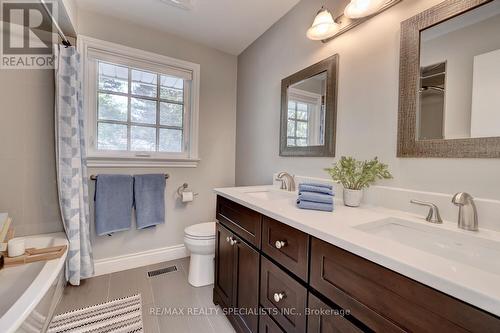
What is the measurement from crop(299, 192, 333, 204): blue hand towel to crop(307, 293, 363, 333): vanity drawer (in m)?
0.41

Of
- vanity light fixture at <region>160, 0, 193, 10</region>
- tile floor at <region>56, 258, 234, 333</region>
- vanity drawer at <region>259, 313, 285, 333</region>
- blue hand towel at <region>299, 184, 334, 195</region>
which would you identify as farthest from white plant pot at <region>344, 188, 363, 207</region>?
vanity light fixture at <region>160, 0, 193, 10</region>

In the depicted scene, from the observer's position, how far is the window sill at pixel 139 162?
1906mm

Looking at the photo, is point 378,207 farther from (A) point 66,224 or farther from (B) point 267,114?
(A) point 66,224

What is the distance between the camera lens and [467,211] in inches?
31.4

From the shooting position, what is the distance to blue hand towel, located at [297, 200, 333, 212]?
1.01 meters

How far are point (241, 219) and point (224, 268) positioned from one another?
1.50ft

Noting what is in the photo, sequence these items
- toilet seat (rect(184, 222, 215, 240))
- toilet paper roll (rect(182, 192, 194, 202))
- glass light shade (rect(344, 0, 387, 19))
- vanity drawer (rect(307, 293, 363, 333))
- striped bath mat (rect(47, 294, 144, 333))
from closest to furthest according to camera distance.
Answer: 1. vanity drawer (rect(307, 293, 363, 333))
2. glass light shade (rect(344, 0, 387, 19))
3. striped bath mat (rect(47, 294, 144, 333))
4. toilet seat (rect(184, 222, 215, 240))
5. toilet paper roll (rect(182, 192, 194, 202))

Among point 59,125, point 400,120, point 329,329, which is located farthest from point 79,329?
point 400,120

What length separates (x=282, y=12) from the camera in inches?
70.8

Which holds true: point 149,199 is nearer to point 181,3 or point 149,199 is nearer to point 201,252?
point 201,252

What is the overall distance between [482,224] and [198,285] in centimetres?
186

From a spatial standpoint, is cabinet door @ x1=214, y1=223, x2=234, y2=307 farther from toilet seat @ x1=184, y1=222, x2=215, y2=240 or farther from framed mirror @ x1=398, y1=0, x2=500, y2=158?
framed mirror @ x1=398, y1=0, x2=500, y2=158

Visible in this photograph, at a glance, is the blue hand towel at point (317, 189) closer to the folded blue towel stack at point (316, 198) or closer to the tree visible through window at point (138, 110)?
the folded blue towel stack at point (316, 198)

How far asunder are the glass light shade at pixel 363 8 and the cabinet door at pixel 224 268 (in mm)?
1486
